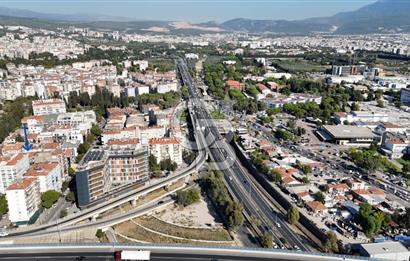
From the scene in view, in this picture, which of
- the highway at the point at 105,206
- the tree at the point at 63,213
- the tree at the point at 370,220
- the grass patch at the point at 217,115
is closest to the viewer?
the tree at the point at 370,220

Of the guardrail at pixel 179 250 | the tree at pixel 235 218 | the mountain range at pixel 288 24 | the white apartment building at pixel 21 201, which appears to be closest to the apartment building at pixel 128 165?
the white apartment building at pixel 21 201

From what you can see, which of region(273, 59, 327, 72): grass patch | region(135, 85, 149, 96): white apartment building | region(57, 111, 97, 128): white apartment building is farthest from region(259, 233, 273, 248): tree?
region(273, 59, 327, 72): grass patch

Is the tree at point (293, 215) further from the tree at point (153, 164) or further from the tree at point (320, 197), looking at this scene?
the tree at point (153, 164)

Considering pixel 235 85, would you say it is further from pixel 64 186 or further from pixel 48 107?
pixel 64 186

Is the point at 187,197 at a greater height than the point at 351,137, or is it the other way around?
the point at 351,137

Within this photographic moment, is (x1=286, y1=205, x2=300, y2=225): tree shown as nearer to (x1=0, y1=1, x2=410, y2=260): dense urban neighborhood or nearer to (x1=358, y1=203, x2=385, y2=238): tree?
(x1=0, y1=1, x2=410, y2=260): dense urban neighborhood

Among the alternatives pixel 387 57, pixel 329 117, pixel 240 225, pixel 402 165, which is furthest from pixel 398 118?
pixel 387 57

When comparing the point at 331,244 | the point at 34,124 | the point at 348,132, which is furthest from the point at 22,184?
the point at 348,132
